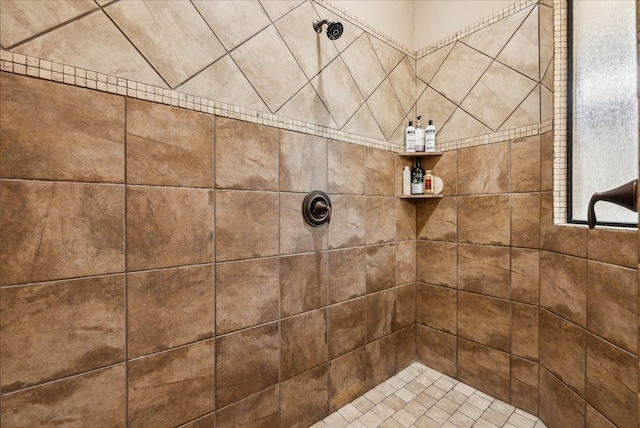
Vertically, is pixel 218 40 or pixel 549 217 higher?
pixel 218 40

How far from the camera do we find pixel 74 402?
83 cm

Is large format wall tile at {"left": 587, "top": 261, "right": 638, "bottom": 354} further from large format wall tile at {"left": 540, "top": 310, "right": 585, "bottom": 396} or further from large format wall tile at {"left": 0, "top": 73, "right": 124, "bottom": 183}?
large format wall tile at {"left": 0, "top": 73, "right": 124, "bottom": 183}

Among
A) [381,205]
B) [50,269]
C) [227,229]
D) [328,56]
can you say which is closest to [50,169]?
[50,269]

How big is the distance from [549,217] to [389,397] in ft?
4.09

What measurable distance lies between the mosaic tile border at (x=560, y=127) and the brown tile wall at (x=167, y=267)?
91 centimetres

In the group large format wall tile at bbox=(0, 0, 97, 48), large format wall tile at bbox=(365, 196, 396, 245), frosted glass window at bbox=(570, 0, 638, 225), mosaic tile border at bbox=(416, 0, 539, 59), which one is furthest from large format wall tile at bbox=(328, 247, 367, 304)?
mosaic tile border at bbox=(416, 0, 539, 59)

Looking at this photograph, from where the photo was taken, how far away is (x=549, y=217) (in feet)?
4.34

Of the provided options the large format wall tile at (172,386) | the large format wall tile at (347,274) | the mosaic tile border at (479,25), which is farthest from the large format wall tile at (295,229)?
the mosaic tile border at (479,25)

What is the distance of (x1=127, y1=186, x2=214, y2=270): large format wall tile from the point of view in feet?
3.01

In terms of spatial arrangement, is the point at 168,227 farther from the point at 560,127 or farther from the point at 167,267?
the point at 560,127

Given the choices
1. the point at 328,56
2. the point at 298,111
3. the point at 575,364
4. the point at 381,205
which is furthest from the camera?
the point at 381,205

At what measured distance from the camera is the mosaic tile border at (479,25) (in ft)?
4.77

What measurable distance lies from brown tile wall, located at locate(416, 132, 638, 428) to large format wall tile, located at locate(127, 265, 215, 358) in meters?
1.38

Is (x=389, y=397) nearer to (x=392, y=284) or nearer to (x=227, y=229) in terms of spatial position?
(x=392, y=284)
